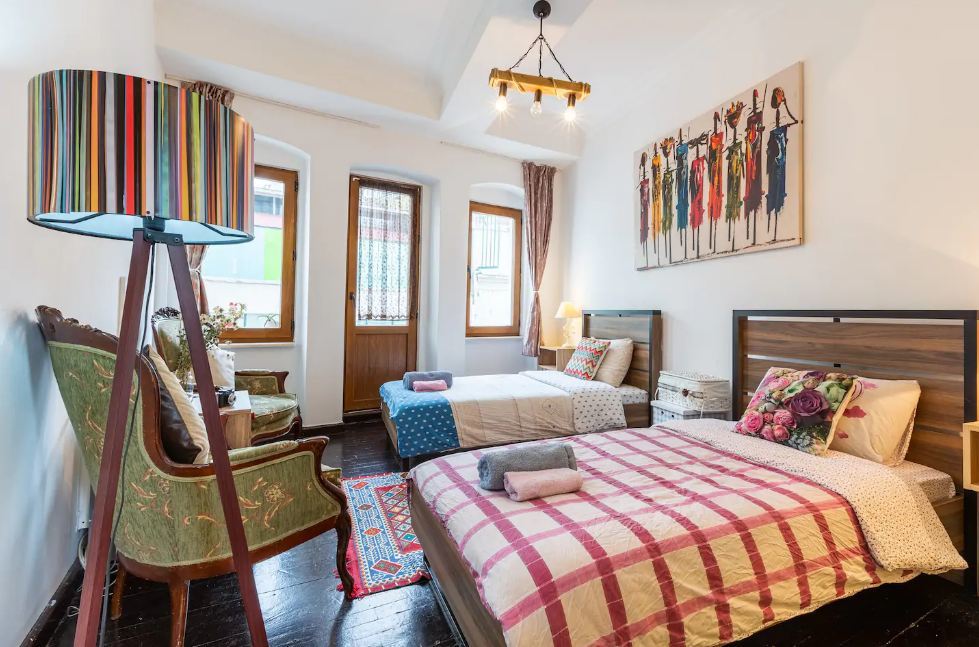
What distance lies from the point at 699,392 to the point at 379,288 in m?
3.31

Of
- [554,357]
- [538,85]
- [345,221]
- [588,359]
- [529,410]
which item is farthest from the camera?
[554,357]

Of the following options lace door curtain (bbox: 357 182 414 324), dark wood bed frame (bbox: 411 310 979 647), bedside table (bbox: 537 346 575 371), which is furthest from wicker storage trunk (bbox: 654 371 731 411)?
lace door curtain (bbox: 357 182 414 324)

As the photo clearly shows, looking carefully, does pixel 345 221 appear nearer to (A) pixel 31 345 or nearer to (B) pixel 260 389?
(B) pixel 260 389

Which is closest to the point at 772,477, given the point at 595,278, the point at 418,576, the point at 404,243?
the point at 418,576

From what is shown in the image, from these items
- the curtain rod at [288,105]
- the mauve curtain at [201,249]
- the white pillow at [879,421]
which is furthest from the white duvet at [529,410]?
the curtain rod at [288,105]

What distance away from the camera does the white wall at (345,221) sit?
4.06 metres

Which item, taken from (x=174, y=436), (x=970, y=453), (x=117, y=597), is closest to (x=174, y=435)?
(x=174, y=436)

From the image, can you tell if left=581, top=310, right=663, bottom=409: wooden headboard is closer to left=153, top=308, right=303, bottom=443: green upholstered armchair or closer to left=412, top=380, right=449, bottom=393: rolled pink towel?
left=412, top=380, right=449, bottom=393: rolled pink towel

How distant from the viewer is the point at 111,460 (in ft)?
3.46

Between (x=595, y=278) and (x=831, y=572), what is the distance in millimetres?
3493

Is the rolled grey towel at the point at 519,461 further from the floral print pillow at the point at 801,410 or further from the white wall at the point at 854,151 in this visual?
the white wall at the point at 854,151

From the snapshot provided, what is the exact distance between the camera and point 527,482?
61.3 inches

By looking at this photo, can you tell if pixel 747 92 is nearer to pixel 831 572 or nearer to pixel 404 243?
pixel 831 572

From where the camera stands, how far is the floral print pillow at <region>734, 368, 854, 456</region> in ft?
6.65
